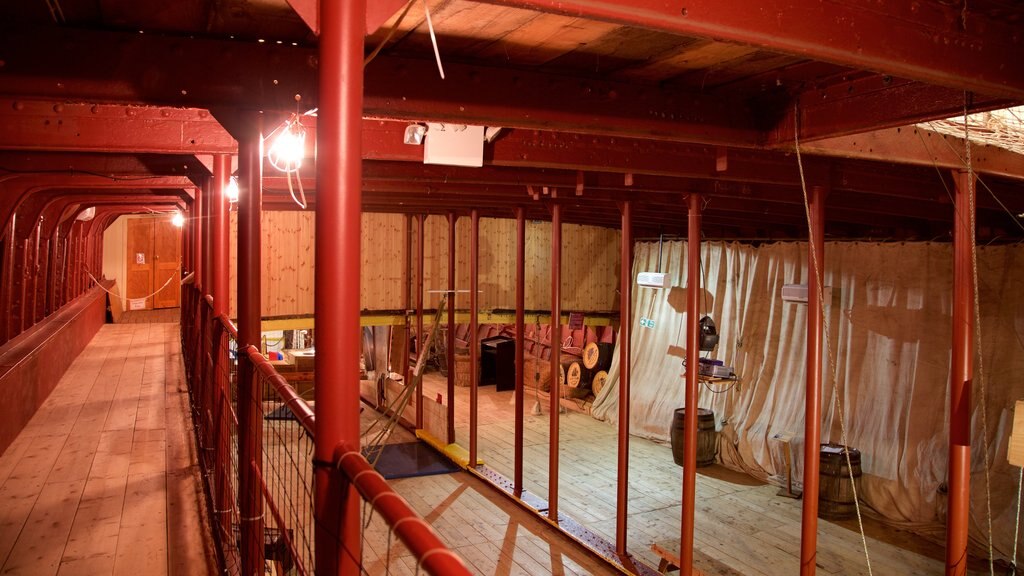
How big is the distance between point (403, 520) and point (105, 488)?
3566 mm

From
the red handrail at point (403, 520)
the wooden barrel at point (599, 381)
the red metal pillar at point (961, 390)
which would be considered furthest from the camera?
the wooden barrel at point (599, 381)

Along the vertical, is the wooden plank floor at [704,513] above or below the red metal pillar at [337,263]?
below

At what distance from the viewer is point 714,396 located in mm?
10578

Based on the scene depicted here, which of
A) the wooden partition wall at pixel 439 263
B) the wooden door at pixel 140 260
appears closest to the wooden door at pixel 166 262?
the wooden door at pixel 140 260

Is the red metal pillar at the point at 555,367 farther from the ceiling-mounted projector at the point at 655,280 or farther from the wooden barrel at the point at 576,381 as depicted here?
the wooden barrel at the point at 576,381

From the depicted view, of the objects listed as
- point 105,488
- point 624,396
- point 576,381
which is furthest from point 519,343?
point 576,381

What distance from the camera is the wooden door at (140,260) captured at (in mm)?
14797

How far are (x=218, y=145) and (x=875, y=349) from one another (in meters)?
7.87

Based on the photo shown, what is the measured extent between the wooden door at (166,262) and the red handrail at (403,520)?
15.4 meters

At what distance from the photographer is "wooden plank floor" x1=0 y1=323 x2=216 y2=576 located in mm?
2986

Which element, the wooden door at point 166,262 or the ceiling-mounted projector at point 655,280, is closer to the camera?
the ceiling-mounted projector at point 655,280

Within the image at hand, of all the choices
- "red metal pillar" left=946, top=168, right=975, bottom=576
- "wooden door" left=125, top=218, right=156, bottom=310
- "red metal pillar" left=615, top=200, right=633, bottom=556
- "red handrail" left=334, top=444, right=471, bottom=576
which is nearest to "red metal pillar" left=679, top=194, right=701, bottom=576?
"red metal pillar" left=615, top=200, right=633, bottom=556

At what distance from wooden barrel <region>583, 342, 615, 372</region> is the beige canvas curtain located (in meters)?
2.60

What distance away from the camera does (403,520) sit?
41.6 inches
